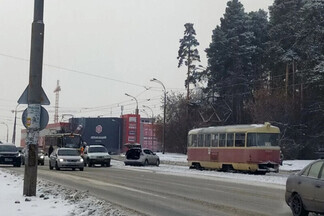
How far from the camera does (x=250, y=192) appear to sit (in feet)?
64.9

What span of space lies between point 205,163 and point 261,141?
609 centimetres

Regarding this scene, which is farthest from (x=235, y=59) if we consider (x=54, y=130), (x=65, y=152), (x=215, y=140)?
(x=65, y=152)

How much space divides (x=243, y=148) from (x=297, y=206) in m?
22.2

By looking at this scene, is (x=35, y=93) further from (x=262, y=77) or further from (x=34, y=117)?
(x=262, y=77)

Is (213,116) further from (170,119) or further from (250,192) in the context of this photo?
(250,192)

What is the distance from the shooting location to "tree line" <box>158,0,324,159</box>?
2286 inches

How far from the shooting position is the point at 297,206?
12.5 metres

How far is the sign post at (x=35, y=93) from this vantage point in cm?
1471

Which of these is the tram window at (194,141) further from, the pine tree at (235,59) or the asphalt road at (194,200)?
the pine tree at (235,59)

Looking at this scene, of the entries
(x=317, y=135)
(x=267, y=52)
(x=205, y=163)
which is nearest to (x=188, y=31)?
(x=267, y=52)

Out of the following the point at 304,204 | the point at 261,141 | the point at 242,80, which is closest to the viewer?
the point at 304,204

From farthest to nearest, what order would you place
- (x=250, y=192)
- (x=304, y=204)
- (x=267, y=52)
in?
(x=267, y=52)
(x=250, y=192)
(x=304, y=204)

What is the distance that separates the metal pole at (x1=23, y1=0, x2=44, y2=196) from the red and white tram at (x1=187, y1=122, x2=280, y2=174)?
21.3 m

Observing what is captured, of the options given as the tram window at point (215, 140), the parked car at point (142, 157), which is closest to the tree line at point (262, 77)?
the parked car at point (142, 157)
